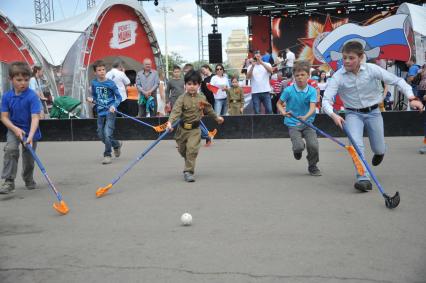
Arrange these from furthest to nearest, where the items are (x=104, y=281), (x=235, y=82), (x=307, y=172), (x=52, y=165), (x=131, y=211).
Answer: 1. (x=235, y=82)
2. (x=52, y=165)
3. (x=307, y=172)
4. (x=131, y=211)
5. (x=104, y=281)

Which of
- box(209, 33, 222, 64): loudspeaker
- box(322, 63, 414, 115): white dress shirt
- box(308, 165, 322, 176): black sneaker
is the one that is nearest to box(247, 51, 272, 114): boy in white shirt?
box(308, 165, 322, 176): black sneaker

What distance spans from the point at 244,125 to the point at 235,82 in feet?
5.54

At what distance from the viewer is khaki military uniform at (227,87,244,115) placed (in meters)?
13.9

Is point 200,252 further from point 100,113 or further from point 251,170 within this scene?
point 100,113

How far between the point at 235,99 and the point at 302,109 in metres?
6.57

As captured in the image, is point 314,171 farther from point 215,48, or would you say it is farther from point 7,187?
point 215,48

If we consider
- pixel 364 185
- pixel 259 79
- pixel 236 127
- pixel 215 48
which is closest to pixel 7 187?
pixel 364 185

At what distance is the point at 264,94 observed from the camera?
12781 mm

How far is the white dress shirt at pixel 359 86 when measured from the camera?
6.13 meters

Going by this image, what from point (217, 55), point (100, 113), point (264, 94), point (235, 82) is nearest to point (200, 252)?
point (100, 113)

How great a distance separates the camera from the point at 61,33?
18859 mm

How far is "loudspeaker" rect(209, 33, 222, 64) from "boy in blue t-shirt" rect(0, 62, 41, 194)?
73.2ft

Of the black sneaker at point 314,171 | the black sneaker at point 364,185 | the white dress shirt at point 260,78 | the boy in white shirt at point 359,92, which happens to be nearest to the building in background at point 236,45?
the white dress shirt at point 260,78

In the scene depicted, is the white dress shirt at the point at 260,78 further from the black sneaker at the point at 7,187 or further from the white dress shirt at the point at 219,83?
the black sneaker at the point at 7,187
